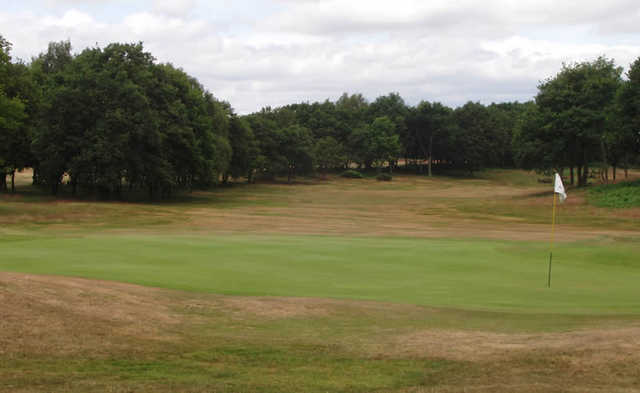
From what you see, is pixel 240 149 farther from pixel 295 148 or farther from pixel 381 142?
pixel 381 142

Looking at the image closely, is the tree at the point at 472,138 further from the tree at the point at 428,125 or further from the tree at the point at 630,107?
the tree at the point at 630,107

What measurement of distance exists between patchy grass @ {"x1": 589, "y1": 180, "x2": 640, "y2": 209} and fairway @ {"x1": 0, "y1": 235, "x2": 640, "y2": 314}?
29930mm

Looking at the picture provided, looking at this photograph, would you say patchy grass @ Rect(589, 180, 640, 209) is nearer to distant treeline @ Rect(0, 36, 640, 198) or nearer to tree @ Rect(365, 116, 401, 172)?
distant treeline @ Rect(0, 36, 640, 198)

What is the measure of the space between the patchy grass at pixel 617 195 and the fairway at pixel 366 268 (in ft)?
98.2

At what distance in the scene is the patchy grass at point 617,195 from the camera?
61.1 m

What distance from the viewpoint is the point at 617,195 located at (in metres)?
64.8

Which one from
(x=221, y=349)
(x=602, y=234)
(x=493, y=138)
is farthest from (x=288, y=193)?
(x=221, y=349)

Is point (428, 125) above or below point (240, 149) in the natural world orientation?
above

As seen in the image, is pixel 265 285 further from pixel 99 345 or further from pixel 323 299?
pixel 99 345

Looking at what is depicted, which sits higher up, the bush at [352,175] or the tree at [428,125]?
the tree at [428,125]

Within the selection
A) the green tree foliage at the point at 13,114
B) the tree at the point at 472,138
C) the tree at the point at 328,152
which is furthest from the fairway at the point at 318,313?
the tree at the point at 472,138

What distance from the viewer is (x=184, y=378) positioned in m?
9.89

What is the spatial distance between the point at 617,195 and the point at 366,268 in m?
49.4

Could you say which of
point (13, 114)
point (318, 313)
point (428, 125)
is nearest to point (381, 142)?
point (428, 125)
